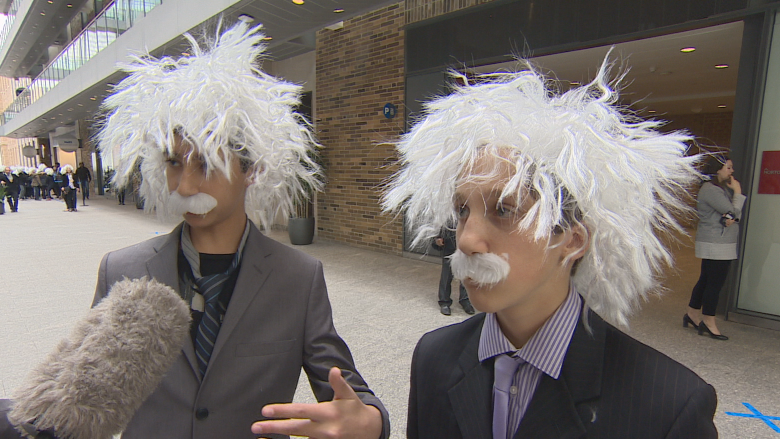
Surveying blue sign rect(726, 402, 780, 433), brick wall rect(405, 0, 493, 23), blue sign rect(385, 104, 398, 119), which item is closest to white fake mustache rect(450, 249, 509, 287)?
blue sign rect(726, 402, 780, 433)

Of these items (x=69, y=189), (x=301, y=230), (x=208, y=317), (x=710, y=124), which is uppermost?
(x=710, y=124)

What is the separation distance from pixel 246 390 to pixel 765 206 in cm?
548

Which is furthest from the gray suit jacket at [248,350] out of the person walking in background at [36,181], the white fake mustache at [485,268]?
the person walking in background at [36,181]

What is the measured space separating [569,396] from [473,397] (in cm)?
22

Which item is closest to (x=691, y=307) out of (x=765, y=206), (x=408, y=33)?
(x=765, y=206)

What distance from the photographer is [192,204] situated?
49.2 inches

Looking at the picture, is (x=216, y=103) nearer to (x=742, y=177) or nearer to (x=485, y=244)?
(x=485, y=244)

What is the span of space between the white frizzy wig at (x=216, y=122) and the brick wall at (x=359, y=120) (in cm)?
587

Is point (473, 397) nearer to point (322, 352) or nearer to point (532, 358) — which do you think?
point (532, 358)

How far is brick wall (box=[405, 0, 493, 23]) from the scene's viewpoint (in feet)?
21.3

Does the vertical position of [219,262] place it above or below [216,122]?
below

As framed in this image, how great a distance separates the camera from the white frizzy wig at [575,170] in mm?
921

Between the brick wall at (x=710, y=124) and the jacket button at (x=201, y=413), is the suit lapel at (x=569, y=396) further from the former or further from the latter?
the brick wall at (x=710, y=124)

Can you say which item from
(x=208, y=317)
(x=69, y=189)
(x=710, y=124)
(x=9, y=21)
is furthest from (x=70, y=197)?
(x=9, y=21)
